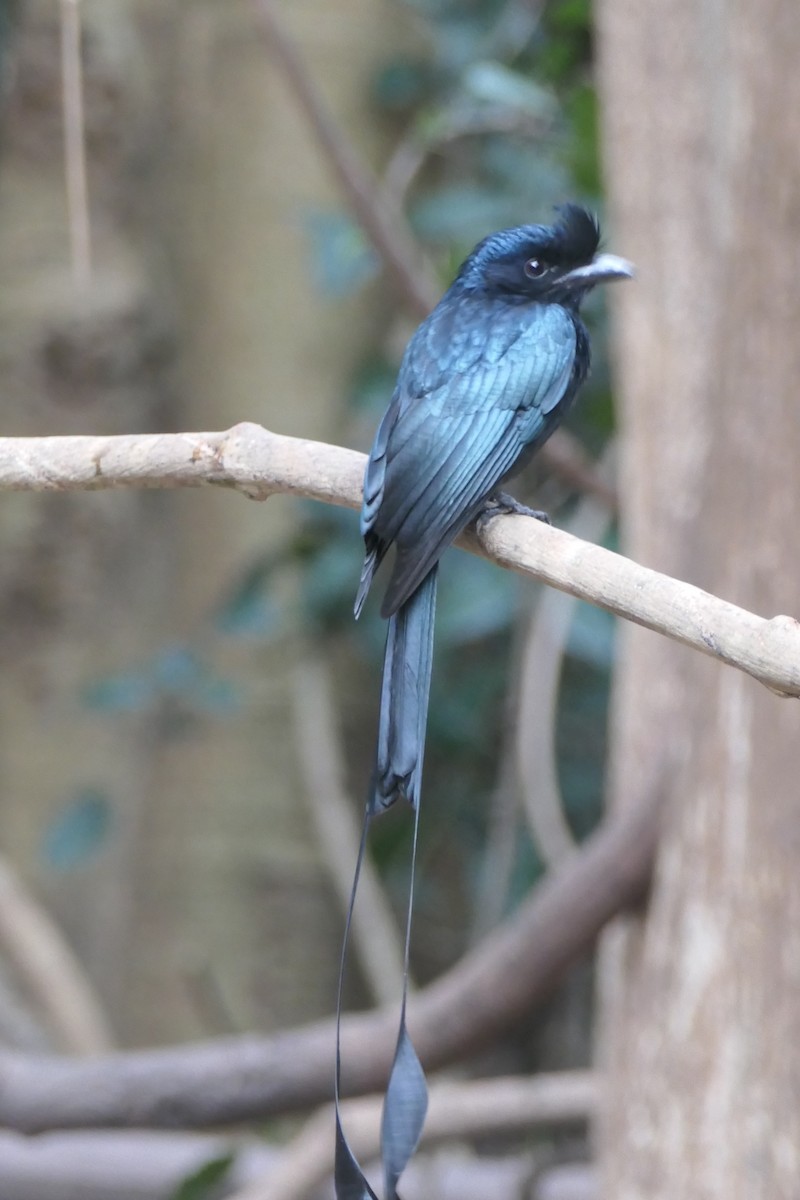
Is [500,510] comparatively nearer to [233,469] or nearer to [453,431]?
[453,431]

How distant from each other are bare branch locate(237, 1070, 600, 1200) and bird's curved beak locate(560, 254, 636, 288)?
1.50m

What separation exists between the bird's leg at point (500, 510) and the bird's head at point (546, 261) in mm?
354

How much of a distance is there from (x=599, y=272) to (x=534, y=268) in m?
0.10

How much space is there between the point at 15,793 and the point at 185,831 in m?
0.43

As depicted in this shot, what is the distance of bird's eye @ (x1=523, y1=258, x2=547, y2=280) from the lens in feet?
6.61

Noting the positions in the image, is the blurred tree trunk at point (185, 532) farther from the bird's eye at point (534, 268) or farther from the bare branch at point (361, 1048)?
the bird's eye at point (534, 268)

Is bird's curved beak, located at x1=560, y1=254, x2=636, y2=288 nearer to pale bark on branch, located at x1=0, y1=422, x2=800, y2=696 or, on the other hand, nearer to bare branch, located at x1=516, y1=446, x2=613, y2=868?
pale bark on branch, located at x1=0, y1=422, x2=800, y2=696

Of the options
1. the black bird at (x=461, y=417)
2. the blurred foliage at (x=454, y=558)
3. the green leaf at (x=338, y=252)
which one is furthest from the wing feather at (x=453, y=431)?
the green leaf at (x=338, y=252)

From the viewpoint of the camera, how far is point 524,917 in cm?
228

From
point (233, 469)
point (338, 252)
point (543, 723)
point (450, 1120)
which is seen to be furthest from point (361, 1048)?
point (338, 252)

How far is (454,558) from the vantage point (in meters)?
3.20

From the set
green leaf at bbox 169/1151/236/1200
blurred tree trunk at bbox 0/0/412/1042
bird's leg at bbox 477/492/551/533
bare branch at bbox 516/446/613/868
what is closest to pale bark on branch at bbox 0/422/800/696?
bird's leg at bbox 477/492/551/533

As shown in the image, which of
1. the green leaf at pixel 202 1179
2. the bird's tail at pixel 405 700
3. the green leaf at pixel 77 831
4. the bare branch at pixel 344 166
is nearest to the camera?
the bird's tail at pixel 405 700

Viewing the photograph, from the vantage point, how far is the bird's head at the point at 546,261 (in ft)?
6.50
